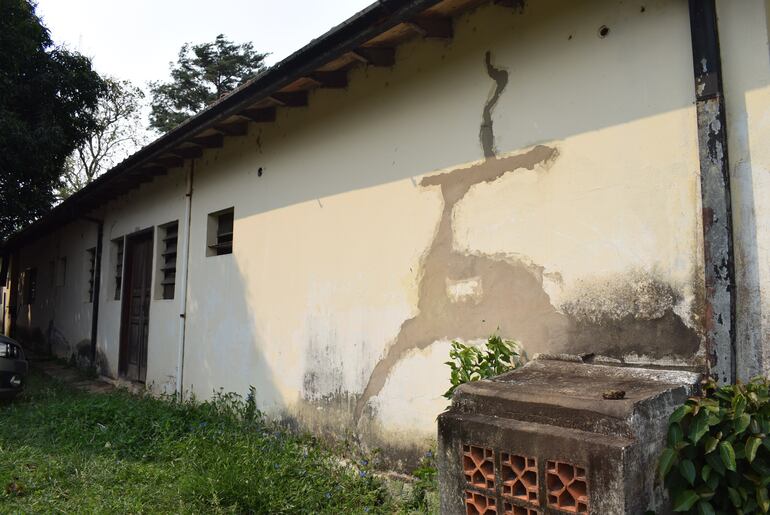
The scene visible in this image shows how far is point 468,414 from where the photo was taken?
104 inches

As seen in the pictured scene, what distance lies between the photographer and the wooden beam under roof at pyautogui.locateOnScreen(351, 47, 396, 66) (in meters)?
4.29

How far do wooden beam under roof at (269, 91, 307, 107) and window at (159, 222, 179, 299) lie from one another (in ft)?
10.8

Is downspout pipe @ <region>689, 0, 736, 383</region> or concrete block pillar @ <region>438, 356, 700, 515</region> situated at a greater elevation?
downspout pipe @ <region>689, 0, 736, 383</region>

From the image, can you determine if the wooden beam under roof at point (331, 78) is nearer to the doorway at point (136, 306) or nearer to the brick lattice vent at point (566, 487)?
the brick lattice vent at point (566, 487)

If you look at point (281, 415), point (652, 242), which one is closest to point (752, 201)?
point (652, 242)

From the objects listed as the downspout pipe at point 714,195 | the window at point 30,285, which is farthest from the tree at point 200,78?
the downspout pipe at point 714,195

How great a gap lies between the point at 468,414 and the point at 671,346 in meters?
1.04

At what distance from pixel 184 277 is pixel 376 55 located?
13.7 ft

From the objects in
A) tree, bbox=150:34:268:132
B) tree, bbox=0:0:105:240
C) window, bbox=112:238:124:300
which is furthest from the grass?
tree, bbox=150:34:268:132

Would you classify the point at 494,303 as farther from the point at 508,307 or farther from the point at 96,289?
the point at 96,289

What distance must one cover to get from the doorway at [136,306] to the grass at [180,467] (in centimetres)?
256

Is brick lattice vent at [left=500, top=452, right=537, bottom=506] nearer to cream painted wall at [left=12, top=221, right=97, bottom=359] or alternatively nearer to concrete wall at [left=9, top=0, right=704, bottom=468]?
concrete wall at [left=9, top=0, right=704, bottom=468]

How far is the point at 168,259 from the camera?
26.5 feet

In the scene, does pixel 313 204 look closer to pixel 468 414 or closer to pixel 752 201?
pixel 468 414
